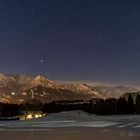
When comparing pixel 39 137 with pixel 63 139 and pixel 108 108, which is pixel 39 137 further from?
pixel 108 108

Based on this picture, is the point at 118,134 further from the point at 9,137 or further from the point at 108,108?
the point at 108,108

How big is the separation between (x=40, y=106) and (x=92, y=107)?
75.4 ft

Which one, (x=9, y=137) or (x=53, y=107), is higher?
(x=53, y=107)

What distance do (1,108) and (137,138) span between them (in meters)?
105

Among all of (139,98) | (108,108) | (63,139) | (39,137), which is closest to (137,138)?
(63,139)

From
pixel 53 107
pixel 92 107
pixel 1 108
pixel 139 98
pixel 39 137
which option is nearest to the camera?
pixel 39 137

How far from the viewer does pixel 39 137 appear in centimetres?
2000

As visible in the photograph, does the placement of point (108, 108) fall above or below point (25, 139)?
above

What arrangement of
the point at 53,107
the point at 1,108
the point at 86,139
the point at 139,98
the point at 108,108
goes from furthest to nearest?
the point at 53,107, the point at 108,108, the point at 139,98, the point at 1,108, the point at 86,139

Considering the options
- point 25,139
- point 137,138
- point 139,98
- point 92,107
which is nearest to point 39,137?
point 25,139

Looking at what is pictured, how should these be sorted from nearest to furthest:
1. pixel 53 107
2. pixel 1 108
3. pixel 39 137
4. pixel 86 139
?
pixel 86 139, pixel 39 137, pixel 1 108, pixel 53 107

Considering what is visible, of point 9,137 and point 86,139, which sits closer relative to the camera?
point 86,139

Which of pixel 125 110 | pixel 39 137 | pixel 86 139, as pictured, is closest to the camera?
pixel 86 139

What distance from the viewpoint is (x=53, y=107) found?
590 feet
